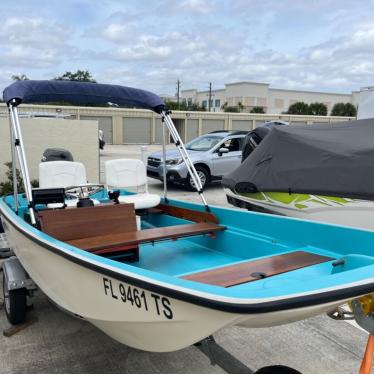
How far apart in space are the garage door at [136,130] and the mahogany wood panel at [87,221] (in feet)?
102

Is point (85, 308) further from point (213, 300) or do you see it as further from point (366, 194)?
point (366, 194)

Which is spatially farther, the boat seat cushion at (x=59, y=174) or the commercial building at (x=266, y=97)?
the commercial building at (x=266, y=97)

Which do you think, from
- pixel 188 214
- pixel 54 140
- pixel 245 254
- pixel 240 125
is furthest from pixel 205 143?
pixel 240 125

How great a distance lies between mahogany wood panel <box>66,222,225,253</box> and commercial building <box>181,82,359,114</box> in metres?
87.6

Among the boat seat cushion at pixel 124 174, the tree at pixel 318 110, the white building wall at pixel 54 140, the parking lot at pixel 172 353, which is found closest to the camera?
the parking lot at pixel 172 353

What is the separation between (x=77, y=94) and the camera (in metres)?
4.56

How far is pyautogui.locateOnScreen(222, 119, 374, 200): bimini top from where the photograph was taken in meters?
4.43

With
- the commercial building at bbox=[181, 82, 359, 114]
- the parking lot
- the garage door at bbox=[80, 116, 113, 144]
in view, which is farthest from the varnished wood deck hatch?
the commercial building at bbox=[181, 82, 359, 114]

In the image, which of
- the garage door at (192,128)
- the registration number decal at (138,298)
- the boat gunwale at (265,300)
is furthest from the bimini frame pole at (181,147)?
the garage door at (192,128)

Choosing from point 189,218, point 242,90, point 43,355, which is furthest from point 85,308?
point 242,90

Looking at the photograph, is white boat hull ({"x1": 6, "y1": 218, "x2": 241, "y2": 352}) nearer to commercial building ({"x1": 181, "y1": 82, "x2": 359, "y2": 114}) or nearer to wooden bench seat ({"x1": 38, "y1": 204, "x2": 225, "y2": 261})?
wooden bench seat ({"x1": 38, "y1": 204, "x2": 225, "y2": 261})

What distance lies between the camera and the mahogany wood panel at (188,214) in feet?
14.0

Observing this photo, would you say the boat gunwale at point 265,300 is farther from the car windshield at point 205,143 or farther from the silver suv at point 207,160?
the car windshield at point 205,143

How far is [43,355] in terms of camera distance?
330 centimetres
